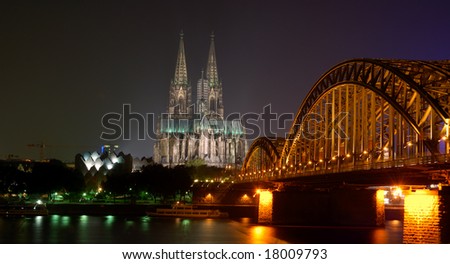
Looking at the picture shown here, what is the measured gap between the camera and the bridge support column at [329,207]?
9256cm

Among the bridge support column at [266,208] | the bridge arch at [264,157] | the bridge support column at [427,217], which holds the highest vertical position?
the bridge arch at [264,157]

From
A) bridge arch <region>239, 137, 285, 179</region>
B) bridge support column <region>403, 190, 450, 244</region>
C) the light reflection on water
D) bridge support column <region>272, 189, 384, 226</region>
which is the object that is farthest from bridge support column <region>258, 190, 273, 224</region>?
bridge support column <region>403, 190, 450, 244</region>

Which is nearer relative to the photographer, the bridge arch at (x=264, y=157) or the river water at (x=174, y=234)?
the river water at (x=174, y=234)

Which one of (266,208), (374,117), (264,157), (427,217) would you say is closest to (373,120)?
(374,117)

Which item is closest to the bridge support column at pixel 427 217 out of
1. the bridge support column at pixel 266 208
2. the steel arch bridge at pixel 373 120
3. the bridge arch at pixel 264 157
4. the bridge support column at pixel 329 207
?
the steel arch bridge at pixel 373 120

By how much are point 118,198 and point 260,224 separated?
91889 mm

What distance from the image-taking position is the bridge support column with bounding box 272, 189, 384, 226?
92.6m

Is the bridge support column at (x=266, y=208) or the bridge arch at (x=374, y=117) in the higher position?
the bridge arch at (x=374, y=117)

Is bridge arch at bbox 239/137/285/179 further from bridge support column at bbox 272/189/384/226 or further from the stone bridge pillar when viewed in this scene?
bridge support column at bbox 272/189/384/226

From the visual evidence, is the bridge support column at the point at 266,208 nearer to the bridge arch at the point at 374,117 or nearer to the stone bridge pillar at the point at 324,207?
the stone bridge pillar at the point at 324,207

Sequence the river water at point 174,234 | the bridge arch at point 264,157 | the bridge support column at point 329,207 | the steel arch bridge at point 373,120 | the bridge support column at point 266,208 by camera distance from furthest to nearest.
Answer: the bridge arch at point 264,157, the bridge support column at point 266,208, the bridge support column at point 329,207, the river water at point 174,234, the steel arch bridge at point 373,120

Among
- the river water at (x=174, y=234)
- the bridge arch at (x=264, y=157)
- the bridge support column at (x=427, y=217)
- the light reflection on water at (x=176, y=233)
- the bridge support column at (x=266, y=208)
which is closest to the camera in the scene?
the bridge support column at (x=427, y=217)
